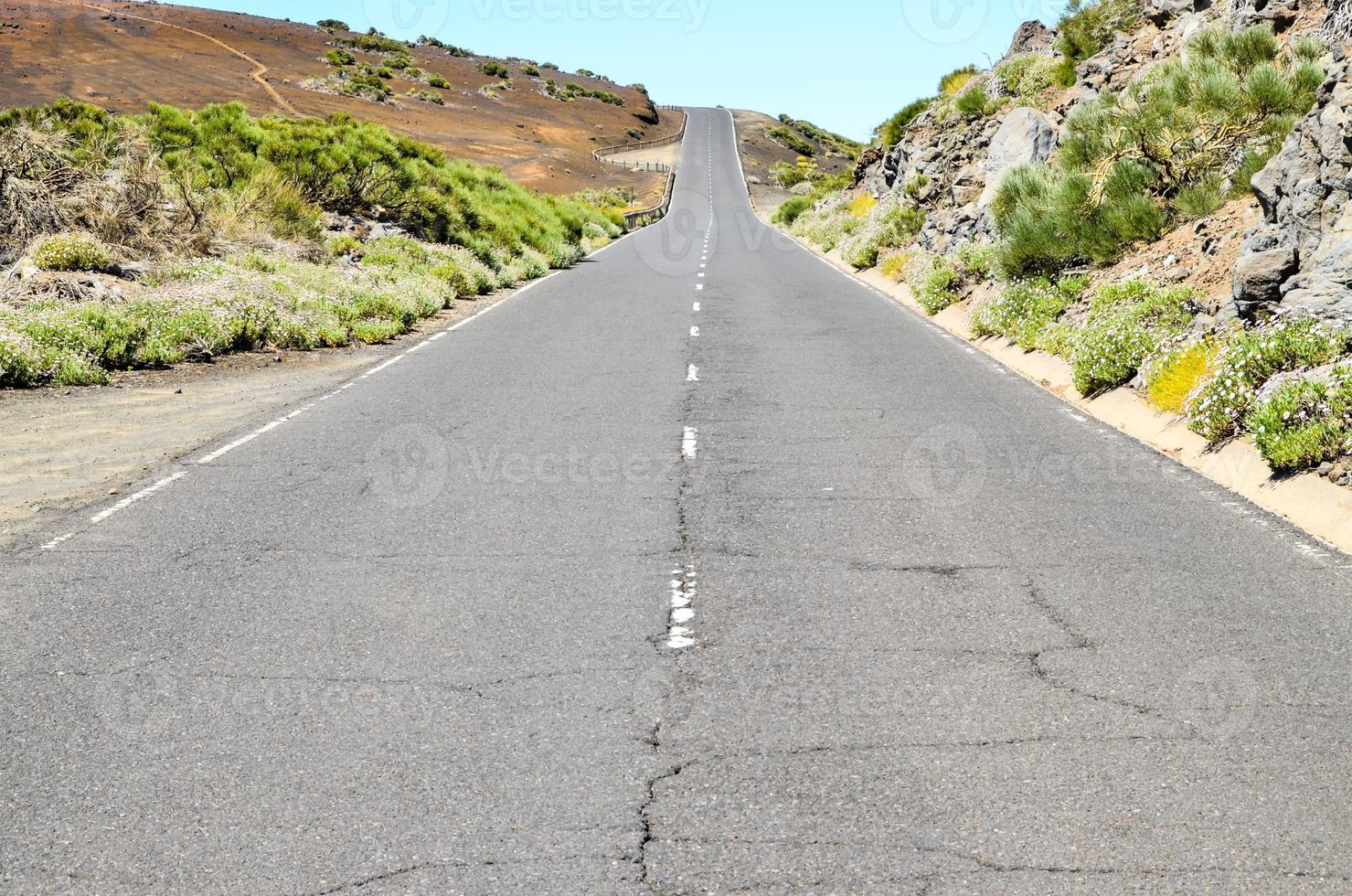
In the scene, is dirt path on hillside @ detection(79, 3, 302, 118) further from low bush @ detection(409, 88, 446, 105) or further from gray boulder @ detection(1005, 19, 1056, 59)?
gray boulder @ detection(1005, 19, 1056, 59)

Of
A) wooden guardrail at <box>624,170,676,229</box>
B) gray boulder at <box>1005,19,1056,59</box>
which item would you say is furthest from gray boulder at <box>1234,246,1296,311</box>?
wooden guardrail at <box>624,170,676,229</box>

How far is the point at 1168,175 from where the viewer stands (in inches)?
705

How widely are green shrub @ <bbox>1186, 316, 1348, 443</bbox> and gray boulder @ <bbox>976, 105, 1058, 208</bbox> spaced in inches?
625

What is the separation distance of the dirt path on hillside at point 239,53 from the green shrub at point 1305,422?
84.2 metres

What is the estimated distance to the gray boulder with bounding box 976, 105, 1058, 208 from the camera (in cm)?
2664

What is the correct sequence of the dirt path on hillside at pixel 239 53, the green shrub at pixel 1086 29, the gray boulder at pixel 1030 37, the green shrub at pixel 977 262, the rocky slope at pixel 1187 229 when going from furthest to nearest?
the dirt path on hillside at pixel 239 53 < the gray boulder at pixel 1030 37 < the green shrub at pixel 1086 29 < the green shrub at pixel 977 262 < the rocky slope at pixel 1187 229

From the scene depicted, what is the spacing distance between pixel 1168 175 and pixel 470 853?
679 inches

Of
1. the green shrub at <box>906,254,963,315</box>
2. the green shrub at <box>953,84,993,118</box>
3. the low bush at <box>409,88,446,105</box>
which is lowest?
the green shrub at <box>906,254,963,315</box>

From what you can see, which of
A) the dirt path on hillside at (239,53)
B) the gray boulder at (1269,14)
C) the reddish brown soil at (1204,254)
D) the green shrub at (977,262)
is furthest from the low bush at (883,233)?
the dirt path on hillside at (239,53)

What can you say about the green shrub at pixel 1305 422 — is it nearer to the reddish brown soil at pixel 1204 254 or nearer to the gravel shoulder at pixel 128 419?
the reddish brown soil at pixel 1204 254


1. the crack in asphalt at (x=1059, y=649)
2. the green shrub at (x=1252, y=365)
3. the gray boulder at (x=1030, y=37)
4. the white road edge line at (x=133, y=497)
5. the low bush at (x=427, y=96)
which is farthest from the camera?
the low bush at (x=427, y=96)

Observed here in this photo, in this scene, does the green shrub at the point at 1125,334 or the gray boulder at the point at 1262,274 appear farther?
the green shrub at the point at 1125,334

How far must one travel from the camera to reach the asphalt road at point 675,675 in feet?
12.5

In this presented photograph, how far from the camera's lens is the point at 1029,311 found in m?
16.9
